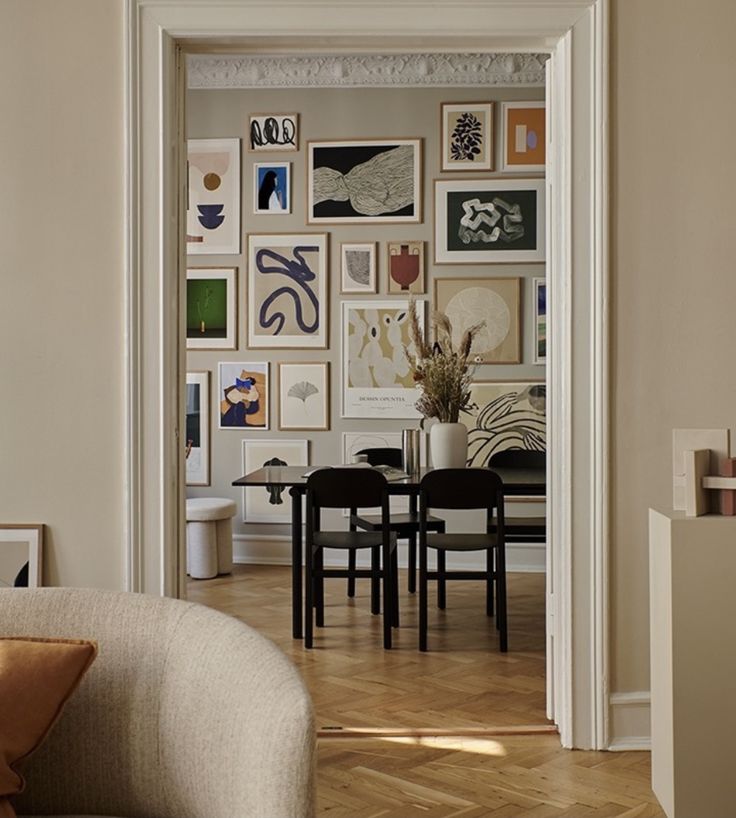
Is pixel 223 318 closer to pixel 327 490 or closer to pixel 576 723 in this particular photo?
pixel 327 490

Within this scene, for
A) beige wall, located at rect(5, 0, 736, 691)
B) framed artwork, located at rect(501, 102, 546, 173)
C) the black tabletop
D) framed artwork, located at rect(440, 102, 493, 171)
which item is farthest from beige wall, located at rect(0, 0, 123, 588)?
framed artwork, located at rect(501, 102, 546, 173)

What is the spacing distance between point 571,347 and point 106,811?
2299mm

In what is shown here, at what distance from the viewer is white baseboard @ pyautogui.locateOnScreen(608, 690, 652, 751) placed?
3.58m

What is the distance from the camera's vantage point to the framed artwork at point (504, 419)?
7.27m

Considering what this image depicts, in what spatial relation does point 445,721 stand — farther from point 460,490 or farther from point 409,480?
point 409,480

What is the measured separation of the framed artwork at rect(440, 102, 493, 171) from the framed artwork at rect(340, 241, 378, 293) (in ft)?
2.67

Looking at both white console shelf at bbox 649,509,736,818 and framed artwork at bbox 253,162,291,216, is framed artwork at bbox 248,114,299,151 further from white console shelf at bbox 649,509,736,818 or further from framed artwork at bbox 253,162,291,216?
white console shelf at bbox 649,509,736,818

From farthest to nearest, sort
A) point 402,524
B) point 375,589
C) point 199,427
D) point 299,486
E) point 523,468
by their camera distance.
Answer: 1. point 199,427
2. point 523,468
3. point 375,589
4. point 402,524
5. point 299,486

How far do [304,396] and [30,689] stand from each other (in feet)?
18.9

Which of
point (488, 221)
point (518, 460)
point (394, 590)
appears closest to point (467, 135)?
point (488, 221)

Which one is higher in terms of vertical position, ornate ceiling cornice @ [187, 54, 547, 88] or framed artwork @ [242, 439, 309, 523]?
ornate ceiling cornice @ [187, 54, 547, 88]

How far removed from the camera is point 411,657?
501 cm

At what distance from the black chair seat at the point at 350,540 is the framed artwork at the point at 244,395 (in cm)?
216

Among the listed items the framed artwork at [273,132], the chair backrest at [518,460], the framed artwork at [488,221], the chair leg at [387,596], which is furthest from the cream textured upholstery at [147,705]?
the framed artwork at [273,132]
